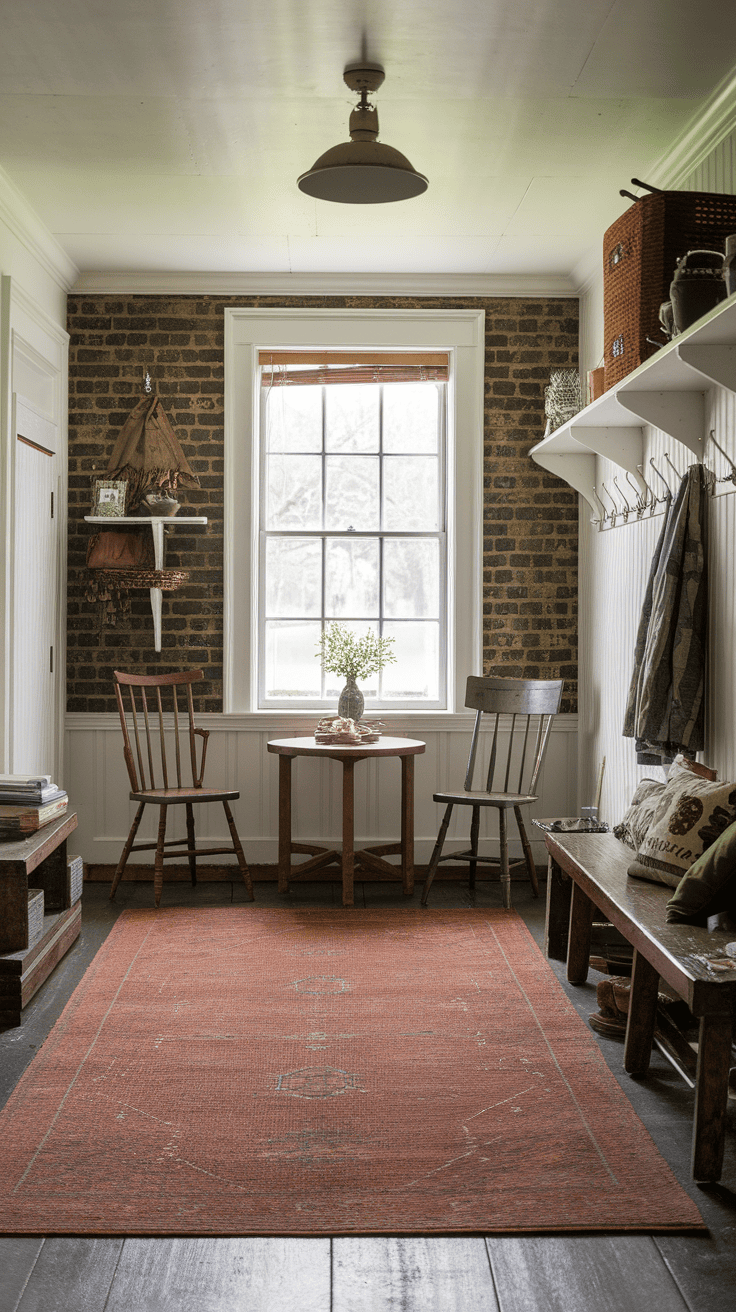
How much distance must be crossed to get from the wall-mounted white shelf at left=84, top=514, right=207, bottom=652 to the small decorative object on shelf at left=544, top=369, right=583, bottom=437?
1.71 metres

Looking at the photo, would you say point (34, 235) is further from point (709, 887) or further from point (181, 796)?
point (709, 887)

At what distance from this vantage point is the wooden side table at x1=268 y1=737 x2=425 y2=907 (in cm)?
493

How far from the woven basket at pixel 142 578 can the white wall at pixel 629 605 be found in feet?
6.55

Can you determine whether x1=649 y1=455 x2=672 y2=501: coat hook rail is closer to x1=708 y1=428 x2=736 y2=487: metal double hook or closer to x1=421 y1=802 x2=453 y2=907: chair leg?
x1=708 y1=428 x2=736 y2=487: metal double hook

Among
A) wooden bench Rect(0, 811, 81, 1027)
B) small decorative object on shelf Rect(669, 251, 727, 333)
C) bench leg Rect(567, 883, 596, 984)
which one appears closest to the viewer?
small decorative object on shelf Rect(669, 251, 727, 333)

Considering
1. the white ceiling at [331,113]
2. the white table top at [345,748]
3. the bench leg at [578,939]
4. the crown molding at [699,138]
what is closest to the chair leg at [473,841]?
the white table top at [345,748]

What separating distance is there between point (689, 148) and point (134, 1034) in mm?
3453

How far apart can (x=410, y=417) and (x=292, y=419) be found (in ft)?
1.98

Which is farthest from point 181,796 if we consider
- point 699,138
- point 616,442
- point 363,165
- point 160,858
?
point 699,138

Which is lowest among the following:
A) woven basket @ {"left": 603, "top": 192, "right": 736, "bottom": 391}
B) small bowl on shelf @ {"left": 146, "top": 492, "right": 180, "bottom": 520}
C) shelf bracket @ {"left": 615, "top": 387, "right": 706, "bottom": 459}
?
small bowl on shelf @ {"left": 146, "top": 492, "right": 180, "bottom": 520}

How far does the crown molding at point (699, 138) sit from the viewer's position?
3.49 m

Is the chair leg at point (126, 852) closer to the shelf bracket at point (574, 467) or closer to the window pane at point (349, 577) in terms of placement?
the window pane at point (349, 577)

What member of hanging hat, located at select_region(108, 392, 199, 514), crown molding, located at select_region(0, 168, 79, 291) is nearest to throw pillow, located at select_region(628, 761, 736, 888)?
hanging hat, located at select_region(108, 392, 199, 514)

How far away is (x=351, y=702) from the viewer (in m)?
5.32
